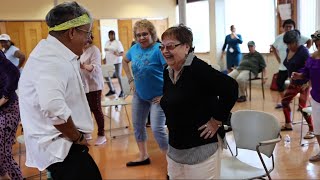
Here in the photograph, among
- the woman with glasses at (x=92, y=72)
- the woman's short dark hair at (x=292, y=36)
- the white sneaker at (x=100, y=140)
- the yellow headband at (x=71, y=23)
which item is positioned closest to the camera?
the yellow headband at (x=71, y=23)

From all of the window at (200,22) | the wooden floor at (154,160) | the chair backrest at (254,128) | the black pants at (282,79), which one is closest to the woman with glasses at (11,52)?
the wooden floor at (154,160)

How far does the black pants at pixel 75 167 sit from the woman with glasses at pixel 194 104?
1.78 ft

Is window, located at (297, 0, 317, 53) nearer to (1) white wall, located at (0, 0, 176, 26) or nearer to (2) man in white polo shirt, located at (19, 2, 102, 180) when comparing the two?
(1) white wall, located at (0, 0, 176, 26)

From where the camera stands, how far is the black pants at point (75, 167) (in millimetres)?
1599

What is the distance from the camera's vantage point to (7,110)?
9.29 ft

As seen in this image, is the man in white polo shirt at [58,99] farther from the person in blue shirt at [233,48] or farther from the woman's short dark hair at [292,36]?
the person in blue shirt at [233,48]

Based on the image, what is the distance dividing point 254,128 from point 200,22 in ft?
28.8

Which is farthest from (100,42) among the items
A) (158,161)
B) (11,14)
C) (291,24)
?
(158,161)

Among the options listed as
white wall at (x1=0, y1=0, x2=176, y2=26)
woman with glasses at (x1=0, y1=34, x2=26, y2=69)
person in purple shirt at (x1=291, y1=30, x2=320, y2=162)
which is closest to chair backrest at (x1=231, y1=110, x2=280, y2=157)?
person in purple shirt at (x1=291, y1=30, x2=320, y2=162)

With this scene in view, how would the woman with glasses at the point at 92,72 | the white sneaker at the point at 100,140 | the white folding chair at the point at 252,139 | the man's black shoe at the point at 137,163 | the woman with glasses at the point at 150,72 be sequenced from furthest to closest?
the white sneaker at the point at 100,140 → the woman with glasses at the point at 92,72 → the man's black shoe at the point at 137,163 → the woman with glasses at the point at 150,72 → the white folding chair at the point at 252,139

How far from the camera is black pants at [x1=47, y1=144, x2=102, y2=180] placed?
1599mm

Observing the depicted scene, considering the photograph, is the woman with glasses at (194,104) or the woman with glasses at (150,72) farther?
the woman with glasses at (150,72)

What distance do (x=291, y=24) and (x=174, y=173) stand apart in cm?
429

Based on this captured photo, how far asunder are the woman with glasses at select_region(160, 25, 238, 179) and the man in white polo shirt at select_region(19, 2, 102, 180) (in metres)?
0.51
